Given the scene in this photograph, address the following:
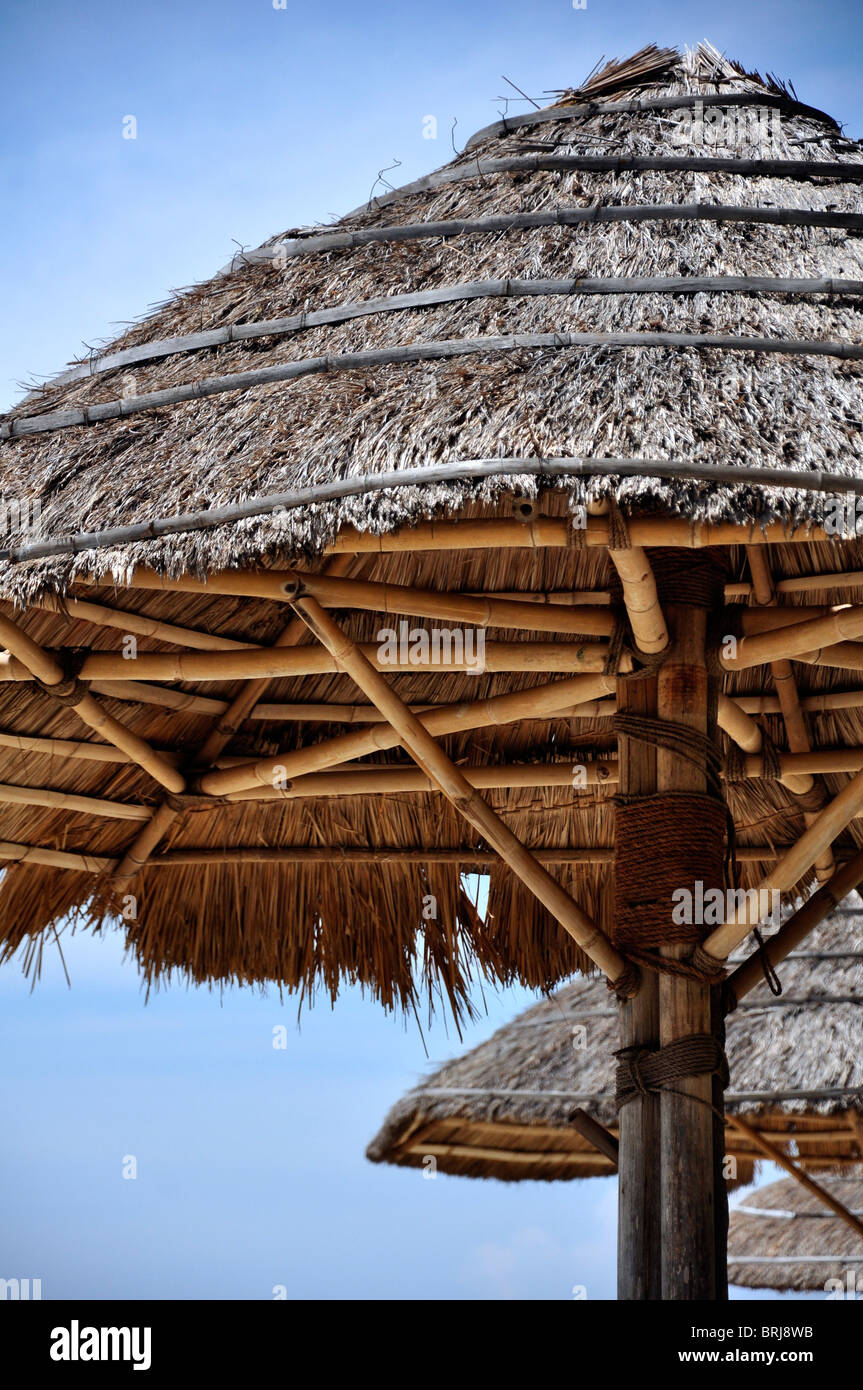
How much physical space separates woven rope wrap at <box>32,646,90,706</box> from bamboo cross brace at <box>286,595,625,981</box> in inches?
28.3

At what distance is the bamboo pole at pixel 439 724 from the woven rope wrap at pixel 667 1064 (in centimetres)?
75

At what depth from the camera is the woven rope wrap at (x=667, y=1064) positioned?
272 cm

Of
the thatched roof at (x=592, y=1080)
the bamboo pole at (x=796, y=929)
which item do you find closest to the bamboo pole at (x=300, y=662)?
the bamboo pole at (x=796, y=929)

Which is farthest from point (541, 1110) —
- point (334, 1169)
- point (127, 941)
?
point (334, 1169)

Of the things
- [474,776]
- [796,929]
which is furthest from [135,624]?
[796,929]

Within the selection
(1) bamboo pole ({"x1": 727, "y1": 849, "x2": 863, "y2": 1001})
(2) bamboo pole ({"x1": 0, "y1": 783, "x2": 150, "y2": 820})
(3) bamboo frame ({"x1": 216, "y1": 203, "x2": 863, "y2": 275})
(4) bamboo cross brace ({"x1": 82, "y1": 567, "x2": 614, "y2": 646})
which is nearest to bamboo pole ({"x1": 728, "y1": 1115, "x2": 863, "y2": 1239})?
(1) bamboo pole ({"x1": 727, "y1": 849, "x2": 863, "y2": 1001})

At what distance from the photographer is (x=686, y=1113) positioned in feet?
8.83

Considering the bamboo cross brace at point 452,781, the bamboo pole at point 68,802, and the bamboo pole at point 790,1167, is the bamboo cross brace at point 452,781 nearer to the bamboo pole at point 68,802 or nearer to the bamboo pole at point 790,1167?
the bamboo pole at point 68,802

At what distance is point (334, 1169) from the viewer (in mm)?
17141

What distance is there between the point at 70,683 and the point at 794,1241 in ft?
20.9

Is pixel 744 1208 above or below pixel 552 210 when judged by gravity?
below

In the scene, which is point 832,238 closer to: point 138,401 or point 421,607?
point 421,607

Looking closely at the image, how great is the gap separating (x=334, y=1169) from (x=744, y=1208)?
31.7 feet

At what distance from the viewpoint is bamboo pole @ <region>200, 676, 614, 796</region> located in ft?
10.1
